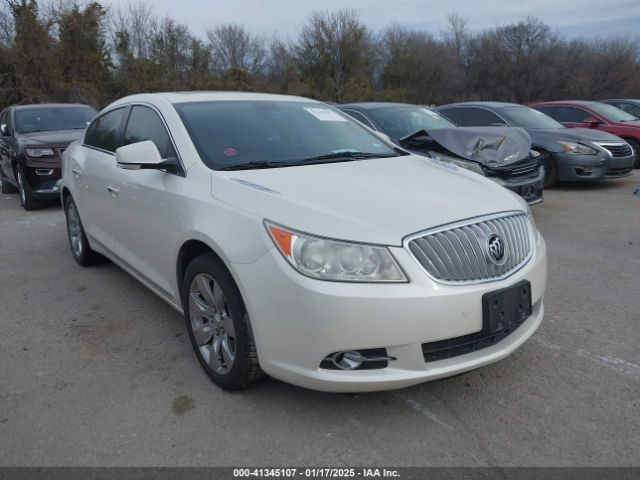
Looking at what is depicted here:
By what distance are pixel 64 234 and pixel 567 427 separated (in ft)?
20.3

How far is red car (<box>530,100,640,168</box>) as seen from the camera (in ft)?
37.1

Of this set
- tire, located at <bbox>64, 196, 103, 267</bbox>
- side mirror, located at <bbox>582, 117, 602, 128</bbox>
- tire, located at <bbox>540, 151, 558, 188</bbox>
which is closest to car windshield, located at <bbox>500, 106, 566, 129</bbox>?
tire, located at <bbox>540, 151, 558, 188</bbox>

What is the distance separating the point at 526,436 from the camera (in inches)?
96.4

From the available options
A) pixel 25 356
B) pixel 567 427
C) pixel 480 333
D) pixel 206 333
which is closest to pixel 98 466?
pixel 206 333

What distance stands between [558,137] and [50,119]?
860 centimetres

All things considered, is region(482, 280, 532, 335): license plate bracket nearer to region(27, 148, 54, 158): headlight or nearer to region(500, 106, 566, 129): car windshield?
region(500, 106, 566, 129): car windshield

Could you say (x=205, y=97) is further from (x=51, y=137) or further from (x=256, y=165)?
(x=51, y=137)

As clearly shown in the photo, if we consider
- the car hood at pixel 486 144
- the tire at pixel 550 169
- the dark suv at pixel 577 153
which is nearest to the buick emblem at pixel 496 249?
the car hood at pixel 486 144

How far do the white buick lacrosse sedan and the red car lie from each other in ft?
31.2

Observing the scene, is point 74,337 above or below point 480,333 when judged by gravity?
below

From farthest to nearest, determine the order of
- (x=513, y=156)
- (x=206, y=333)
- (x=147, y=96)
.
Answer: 1. (x=513, y=156)
2. (x=147, y=96)
3. (x=206, y=333)

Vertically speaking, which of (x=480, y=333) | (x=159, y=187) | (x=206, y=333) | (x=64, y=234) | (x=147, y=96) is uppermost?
(x=147, y=96)

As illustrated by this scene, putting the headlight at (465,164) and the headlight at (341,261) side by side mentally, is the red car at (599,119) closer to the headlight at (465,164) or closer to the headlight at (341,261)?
the headlight at (465,164)

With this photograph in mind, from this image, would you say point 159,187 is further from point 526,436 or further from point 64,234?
point 64,234
